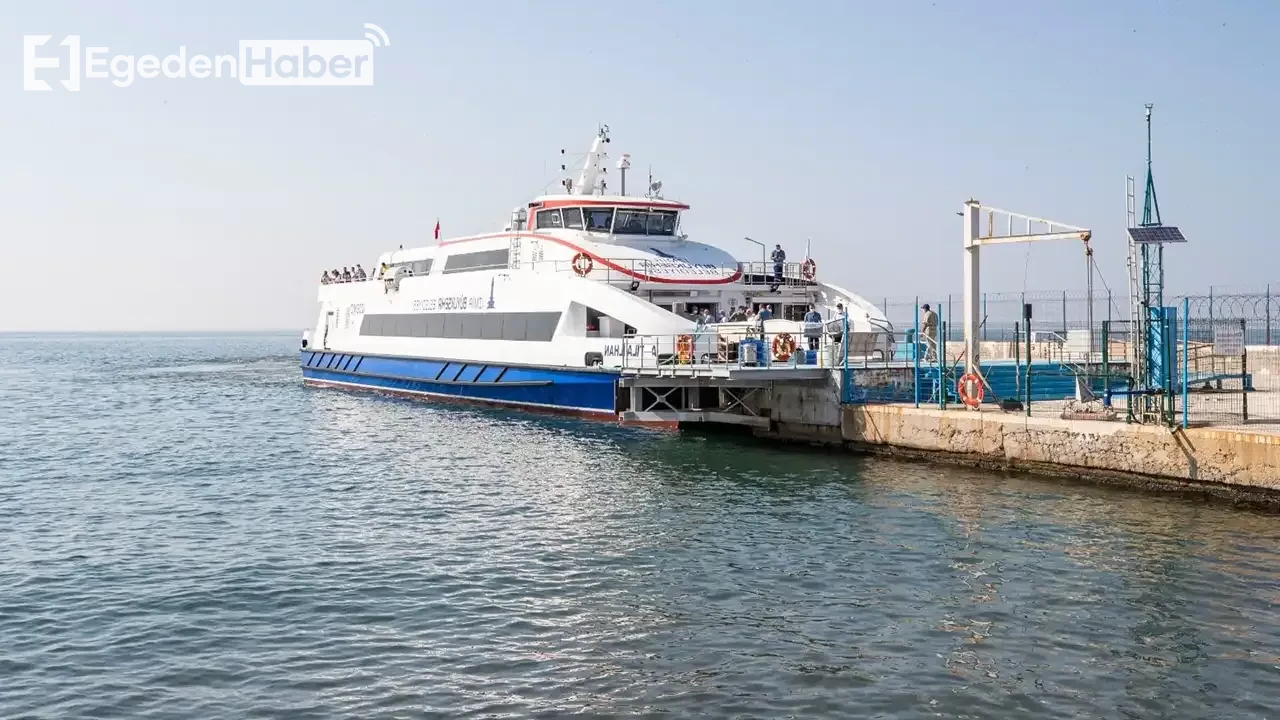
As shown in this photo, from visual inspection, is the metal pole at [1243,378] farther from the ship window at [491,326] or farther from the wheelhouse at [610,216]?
the ship window at [491,326]

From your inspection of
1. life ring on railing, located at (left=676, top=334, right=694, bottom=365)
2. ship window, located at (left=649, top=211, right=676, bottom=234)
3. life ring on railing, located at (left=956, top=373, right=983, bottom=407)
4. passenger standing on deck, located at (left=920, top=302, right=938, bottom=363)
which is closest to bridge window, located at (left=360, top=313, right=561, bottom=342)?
ship window, located at (left=649, top=211, right=676, bottom=234)

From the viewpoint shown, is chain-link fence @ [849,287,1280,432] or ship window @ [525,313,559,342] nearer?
chain-link fence @ [849,287,1280,432]

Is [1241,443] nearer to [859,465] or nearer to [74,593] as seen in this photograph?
[859,465]

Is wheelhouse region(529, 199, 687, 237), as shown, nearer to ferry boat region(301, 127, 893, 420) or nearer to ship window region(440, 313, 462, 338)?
ferry boat region(301, 127, 893, 420)

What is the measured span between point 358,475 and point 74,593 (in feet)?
24.7

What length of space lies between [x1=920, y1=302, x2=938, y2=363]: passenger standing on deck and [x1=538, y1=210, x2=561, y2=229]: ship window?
9920 mm

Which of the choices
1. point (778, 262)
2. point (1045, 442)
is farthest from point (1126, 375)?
point (778, 262)

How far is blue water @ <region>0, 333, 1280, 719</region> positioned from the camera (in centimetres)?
841

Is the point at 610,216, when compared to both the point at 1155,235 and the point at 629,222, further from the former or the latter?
the point at 1155,235

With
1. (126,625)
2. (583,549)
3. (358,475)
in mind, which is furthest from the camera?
(358,475)

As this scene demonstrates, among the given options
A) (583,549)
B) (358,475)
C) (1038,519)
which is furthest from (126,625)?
(1038,519)

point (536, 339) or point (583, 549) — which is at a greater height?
point (536, 339)

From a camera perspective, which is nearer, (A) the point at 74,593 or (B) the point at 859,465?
(A) the point at 74,593

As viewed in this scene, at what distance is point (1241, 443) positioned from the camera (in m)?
14.6
